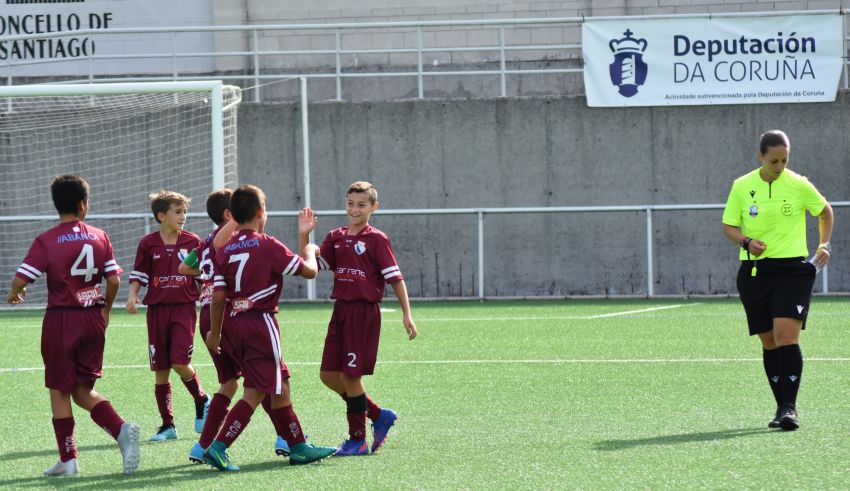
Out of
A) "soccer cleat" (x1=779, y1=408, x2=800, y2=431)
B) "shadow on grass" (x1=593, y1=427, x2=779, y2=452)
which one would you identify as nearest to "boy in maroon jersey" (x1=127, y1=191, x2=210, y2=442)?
"shadow on grass" (x1=593, y1=427, x2=779, y2=452)

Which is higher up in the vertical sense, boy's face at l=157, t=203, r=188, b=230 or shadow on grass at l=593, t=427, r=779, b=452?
boy's face at l=157, t=203, r=188, b=230

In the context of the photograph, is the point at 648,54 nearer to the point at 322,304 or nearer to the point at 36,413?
the point at 322,304

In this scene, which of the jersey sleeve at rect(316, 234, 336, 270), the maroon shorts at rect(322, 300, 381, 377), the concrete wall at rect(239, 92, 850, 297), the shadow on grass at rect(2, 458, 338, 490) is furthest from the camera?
the concrete wall at rect(239, 92, 850, 297)

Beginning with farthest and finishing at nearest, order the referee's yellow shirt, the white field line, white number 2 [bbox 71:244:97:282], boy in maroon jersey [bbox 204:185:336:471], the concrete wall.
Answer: the concrete wall < the white field line < the referee's yellow shirt < white number 2 [bbox 71:244:97:282] < boy in maroon jersey [bbox 204:185:336:471]

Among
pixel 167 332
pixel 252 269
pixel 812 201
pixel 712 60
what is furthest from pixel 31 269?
pixel 712 60

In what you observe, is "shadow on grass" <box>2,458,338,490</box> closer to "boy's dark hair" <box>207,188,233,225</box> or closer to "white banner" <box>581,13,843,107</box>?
"boy's dark hair" <box>207,188,233,225</box>

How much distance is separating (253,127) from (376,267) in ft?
39.3

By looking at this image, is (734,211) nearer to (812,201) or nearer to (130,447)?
(812,201)

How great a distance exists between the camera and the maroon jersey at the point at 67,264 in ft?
19.4

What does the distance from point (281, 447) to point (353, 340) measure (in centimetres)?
67

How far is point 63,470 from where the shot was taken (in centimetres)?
579

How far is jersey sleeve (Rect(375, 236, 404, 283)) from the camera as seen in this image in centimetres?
635

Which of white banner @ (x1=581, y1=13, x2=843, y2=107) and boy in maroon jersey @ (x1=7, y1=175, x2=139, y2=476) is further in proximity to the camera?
white banner @ (x1=581, y1=13, x2=843, y2=107)

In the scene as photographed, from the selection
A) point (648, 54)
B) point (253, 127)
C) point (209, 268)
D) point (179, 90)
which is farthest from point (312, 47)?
point (209, 268)
